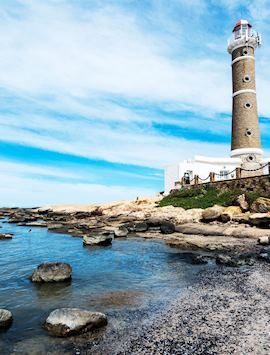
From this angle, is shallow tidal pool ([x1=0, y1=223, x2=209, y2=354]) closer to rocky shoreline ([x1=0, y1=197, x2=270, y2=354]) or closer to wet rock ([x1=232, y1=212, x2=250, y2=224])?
rocky shoreline ([x1=0, y1=197, x2=270, y2=354])

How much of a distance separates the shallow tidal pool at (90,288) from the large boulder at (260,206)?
8.35 metres

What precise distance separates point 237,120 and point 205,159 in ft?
23.8

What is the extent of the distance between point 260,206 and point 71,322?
18.2 metres

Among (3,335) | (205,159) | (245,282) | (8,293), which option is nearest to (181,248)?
(245,282)

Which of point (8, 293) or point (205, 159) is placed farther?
point (205, 159)

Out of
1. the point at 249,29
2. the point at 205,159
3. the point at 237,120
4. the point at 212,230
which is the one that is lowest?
the point at 212,230

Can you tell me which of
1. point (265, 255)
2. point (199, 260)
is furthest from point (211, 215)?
point (199, 260)

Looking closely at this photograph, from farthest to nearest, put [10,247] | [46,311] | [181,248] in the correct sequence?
[10,247], [181,248], [46,311]

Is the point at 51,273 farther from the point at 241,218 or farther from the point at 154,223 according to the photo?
the point at 154,223

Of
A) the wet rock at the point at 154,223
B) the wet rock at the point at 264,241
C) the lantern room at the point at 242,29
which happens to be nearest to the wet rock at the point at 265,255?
the wet rock at the point at 264,241

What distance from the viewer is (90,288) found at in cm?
958

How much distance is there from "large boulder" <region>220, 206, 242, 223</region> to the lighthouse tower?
1881cm

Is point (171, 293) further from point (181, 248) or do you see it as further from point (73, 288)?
point (181, 248)

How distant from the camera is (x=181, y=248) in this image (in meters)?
16.2
